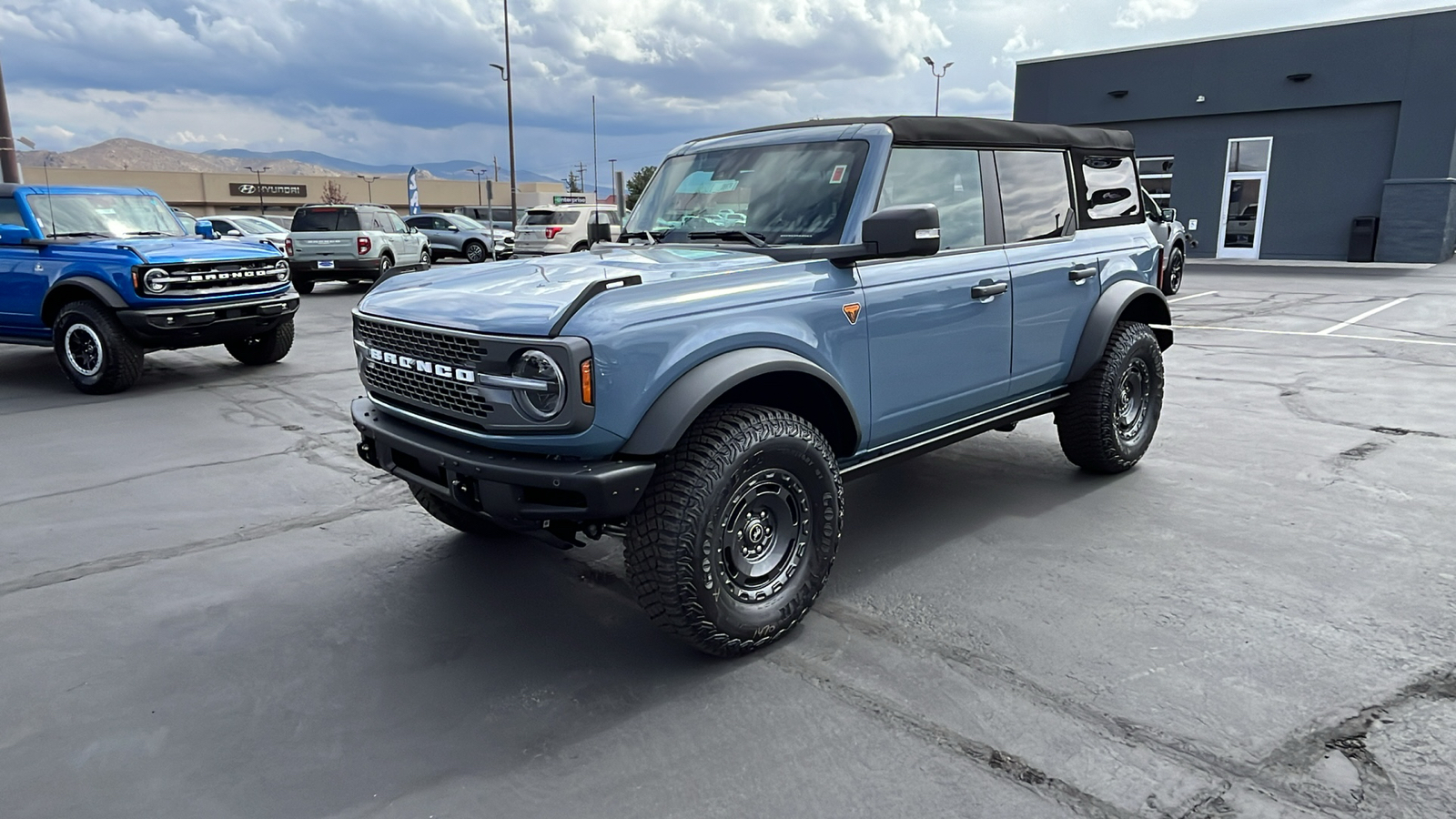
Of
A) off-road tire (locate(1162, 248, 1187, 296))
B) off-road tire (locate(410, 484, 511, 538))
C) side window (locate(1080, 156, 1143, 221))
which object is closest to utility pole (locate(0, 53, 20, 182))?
off-road tire (locate(410, 484, 511, 538))

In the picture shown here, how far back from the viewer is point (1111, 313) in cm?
486

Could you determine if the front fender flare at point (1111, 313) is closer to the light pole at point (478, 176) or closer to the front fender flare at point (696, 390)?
the front fender flare at point (696, 390)

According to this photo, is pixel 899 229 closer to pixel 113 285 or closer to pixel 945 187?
pixel 945 187

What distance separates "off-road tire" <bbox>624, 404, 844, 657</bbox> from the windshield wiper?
88cm

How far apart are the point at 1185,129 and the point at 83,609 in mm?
27885

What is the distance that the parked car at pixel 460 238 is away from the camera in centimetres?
2447

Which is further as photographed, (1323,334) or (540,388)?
(1323,334)

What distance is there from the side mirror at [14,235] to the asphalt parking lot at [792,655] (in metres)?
3.69

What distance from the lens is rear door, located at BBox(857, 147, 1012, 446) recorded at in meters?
3.73

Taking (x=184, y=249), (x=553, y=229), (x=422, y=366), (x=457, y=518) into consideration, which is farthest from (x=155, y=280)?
(x=553, y=229)

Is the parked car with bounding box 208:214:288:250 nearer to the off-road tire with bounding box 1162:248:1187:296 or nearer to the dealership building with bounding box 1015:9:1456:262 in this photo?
the off-road tire with bounding box 1162:248:1187:296

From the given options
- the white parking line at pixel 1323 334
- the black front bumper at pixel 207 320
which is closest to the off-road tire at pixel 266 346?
the black front bumper at pixel 207 320

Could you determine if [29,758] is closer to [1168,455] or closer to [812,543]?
[812,543]

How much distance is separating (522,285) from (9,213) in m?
8.05
